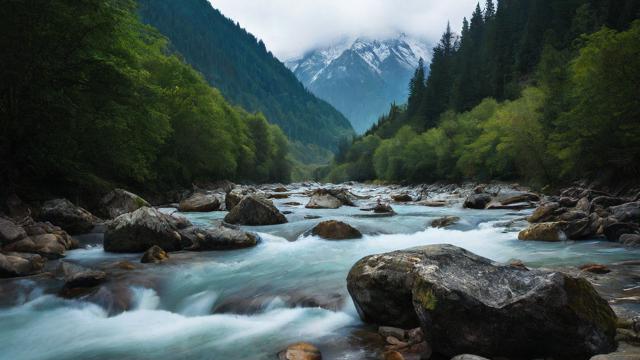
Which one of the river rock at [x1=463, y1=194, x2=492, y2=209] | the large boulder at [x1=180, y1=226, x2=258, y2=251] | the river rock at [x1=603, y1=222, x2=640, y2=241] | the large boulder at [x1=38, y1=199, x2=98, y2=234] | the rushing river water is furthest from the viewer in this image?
the river rock at [x1=463, y1=194, x2=492, y2=209]

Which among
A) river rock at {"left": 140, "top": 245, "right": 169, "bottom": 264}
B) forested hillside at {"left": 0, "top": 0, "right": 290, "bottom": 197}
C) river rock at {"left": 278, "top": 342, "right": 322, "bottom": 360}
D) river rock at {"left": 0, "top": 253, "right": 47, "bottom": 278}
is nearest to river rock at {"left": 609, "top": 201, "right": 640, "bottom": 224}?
river rock at {"left": 278, "top": 342, "right": 322, "bottom": 360}

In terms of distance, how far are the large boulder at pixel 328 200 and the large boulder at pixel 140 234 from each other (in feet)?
55.5

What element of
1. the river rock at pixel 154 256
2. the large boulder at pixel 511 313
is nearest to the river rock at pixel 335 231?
the river rock at pixel 154 256

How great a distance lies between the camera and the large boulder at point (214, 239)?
47.2 feet

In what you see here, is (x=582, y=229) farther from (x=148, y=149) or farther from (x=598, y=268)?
(x=148, y=149)

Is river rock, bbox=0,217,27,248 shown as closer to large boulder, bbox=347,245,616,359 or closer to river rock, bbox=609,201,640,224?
large boulder, bbox=347,245,616,359

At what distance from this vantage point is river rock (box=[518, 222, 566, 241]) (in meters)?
15.4

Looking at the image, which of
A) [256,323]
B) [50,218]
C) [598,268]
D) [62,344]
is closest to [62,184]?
[50,218]

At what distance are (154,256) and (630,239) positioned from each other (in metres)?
15.4

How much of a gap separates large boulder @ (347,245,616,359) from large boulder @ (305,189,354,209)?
24.6m

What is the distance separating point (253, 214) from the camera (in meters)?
20.5

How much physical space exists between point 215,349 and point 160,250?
6.54m

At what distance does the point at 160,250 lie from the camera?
41.6ft

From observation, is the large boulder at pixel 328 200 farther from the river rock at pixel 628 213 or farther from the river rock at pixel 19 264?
the river rock at pixel 19 264
